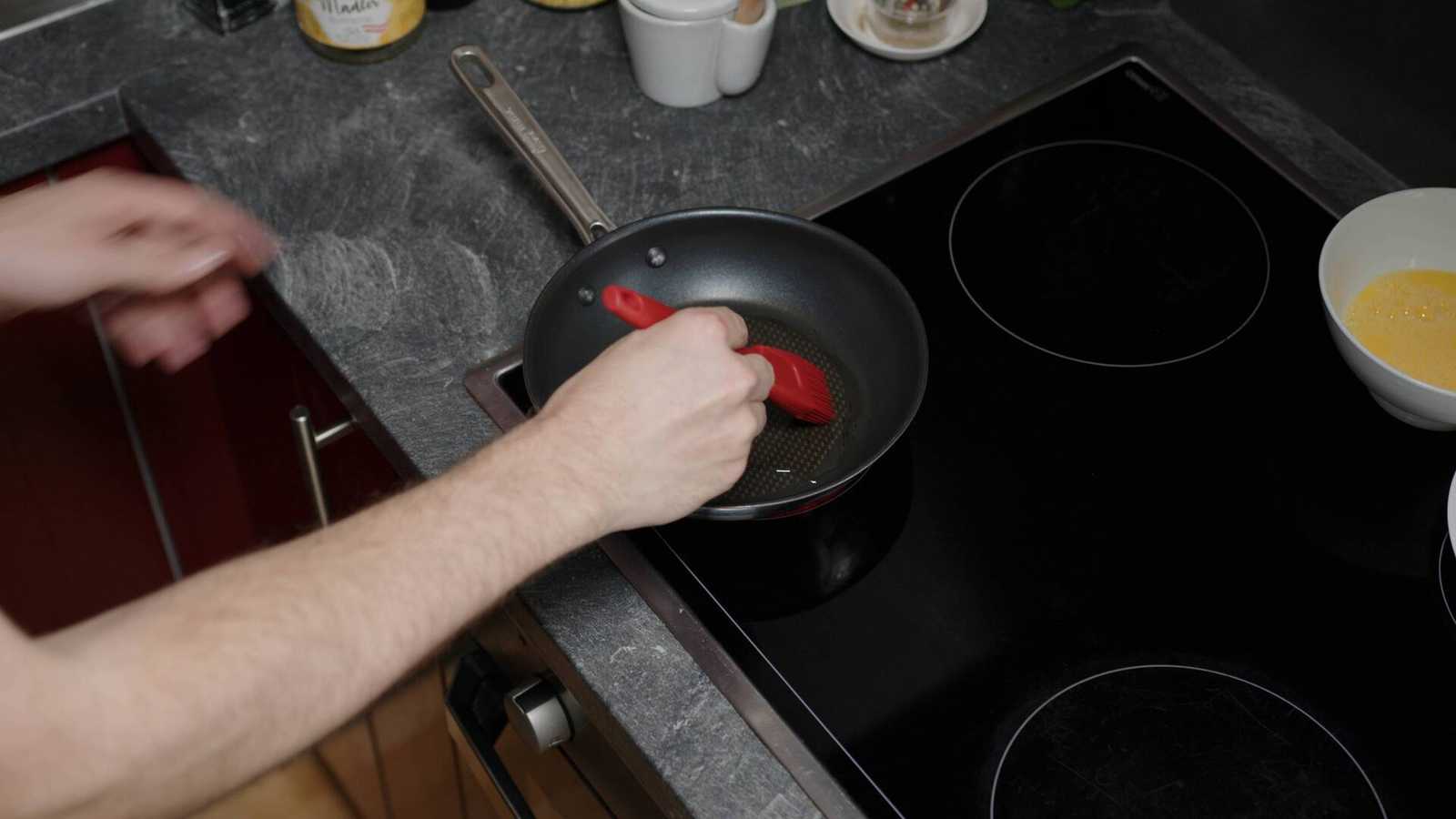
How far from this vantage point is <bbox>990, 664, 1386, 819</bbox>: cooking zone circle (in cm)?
76

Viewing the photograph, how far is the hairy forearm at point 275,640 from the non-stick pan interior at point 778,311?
131mm

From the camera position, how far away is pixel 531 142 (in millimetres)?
957

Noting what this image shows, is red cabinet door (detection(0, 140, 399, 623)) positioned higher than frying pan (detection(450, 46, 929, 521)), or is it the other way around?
frying pan (detection(450, 46, 929, 521))

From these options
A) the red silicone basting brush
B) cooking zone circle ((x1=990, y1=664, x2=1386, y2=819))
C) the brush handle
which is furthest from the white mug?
cooking zone circle ((x1=990, y1=664, x2=1386, y2=819))

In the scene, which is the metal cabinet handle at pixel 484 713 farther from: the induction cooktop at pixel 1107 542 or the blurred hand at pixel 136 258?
the blurred hand at pixel 136 258

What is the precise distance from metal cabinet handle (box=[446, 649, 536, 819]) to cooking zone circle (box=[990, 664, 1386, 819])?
31 cm

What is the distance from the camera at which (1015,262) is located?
1.01m

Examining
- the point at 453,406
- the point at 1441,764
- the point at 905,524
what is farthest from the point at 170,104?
the point at 1441,764

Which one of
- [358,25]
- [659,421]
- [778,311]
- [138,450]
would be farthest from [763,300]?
[138,450]

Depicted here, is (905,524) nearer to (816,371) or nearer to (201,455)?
(816,371)

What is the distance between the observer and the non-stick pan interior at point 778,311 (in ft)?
2.83

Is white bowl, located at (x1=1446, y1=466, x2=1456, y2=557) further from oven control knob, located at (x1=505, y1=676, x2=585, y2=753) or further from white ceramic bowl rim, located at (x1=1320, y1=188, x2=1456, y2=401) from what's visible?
oven control knob, located at (x1=505, y1=676, x2=585, y2=753)

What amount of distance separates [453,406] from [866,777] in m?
0.35

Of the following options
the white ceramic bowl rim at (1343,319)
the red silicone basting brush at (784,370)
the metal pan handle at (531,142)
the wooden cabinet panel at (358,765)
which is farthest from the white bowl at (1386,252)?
the wooden cabinet panel at (358,765)
